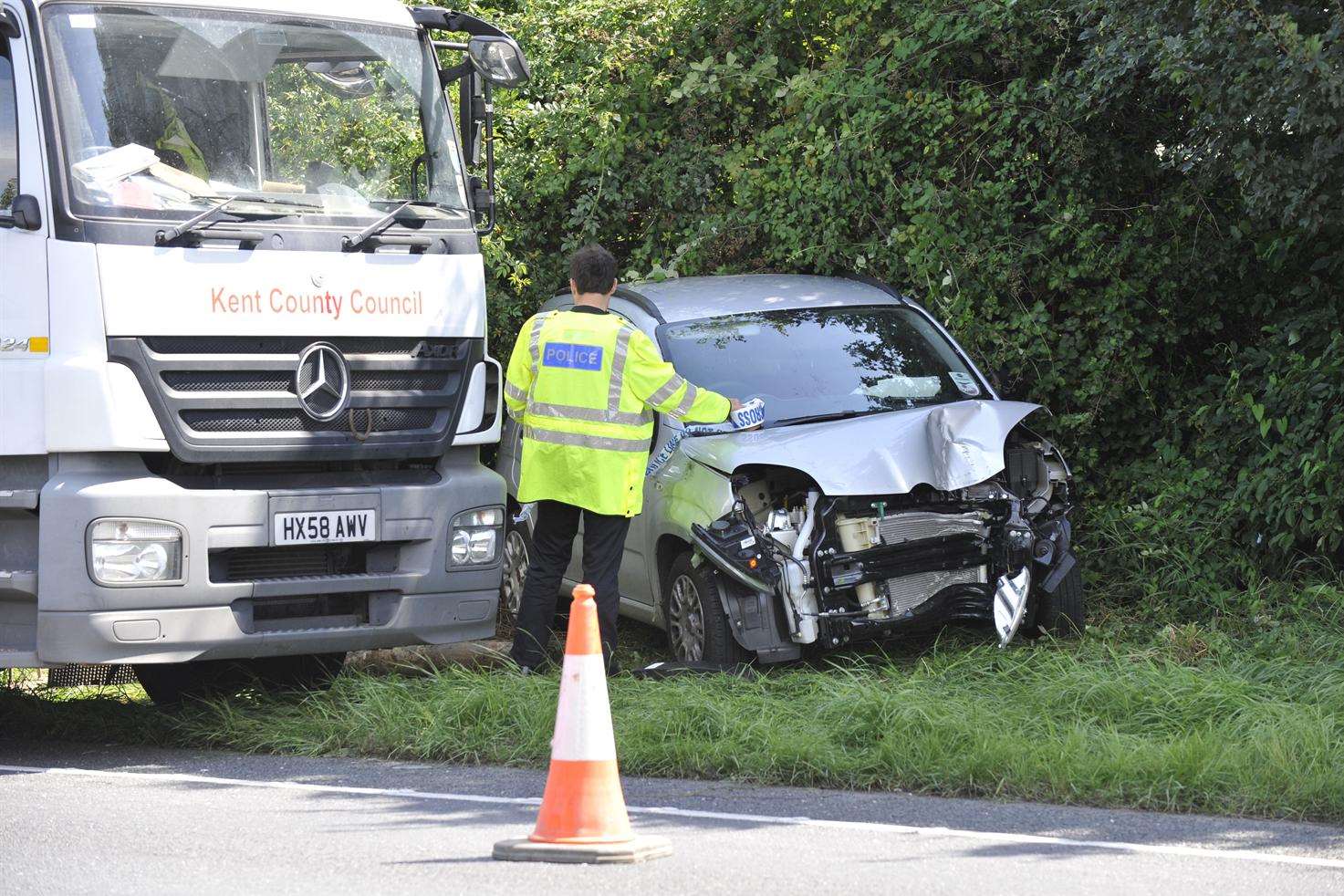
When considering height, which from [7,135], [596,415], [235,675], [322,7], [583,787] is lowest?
[235,675]

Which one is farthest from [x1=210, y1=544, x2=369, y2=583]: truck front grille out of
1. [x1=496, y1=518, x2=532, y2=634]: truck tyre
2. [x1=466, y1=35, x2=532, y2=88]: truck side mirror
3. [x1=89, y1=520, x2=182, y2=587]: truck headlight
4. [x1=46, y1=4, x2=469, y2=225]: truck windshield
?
[x1=496, y1=518, x2=532, y2=634]: truck tyre

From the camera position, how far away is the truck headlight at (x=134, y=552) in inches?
282

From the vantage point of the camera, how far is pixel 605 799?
548 centimetres

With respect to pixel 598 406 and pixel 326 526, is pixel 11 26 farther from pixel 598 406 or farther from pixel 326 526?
pixel 598 406

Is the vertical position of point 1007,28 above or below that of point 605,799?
above

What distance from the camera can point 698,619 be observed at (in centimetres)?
846

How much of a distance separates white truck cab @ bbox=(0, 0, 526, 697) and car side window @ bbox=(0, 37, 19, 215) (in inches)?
0.5

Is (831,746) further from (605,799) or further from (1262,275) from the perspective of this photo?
(1262,275)

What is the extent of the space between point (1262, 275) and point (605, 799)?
6.32m

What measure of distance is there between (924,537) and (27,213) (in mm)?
4057

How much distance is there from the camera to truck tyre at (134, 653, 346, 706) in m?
8.88

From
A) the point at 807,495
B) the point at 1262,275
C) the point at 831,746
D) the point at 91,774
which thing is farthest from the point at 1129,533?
the point at 91,774

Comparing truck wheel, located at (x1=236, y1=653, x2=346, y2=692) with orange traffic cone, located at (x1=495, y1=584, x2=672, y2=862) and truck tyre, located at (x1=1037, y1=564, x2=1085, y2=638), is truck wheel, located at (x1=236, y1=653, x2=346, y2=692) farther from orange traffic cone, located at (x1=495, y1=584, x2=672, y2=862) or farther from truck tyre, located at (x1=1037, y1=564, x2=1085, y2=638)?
orange traffic cone, located at (x1=495, y1=584, x2=672, y2=862)

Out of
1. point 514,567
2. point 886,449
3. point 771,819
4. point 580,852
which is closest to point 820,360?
point 886,449
